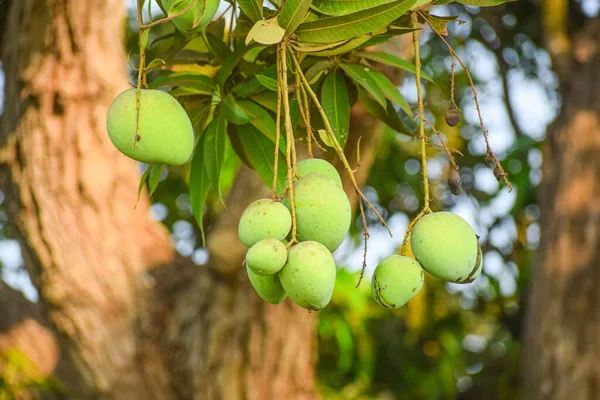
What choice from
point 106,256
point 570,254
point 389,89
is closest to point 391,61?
point 389,89

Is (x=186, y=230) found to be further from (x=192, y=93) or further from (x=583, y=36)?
(x=192, y=93)

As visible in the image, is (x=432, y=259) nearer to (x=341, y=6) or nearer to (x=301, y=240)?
(x=301, y=240)

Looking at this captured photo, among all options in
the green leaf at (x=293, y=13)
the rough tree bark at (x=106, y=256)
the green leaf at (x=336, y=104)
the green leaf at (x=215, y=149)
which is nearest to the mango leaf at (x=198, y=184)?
the green leaf at (x=215, y=149)

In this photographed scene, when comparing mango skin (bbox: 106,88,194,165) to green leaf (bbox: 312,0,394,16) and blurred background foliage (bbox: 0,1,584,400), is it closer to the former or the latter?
green leaf (bbox: 312,0,394,16)

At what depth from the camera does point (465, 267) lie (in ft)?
1.67

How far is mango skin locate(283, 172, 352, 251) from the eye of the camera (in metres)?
0.47

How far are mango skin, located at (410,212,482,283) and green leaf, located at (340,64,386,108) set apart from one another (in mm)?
205

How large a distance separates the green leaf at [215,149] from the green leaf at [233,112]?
16 millimetres

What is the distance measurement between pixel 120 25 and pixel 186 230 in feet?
4.97

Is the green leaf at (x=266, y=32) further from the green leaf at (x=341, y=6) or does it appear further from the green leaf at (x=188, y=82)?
the green leaf at (x=188, y=82)

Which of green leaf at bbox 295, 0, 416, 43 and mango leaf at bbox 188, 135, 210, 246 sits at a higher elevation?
green leaf at bbox 295, 0, 416, 43

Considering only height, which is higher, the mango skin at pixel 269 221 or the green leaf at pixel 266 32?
the green leaf at pixel 266 32

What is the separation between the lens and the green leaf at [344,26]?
52 cm

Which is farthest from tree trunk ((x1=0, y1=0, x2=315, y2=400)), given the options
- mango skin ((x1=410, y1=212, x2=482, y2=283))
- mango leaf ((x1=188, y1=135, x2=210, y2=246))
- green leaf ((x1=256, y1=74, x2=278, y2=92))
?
mango skin ((x1=410, y1=212, x2=482, y2=283))
